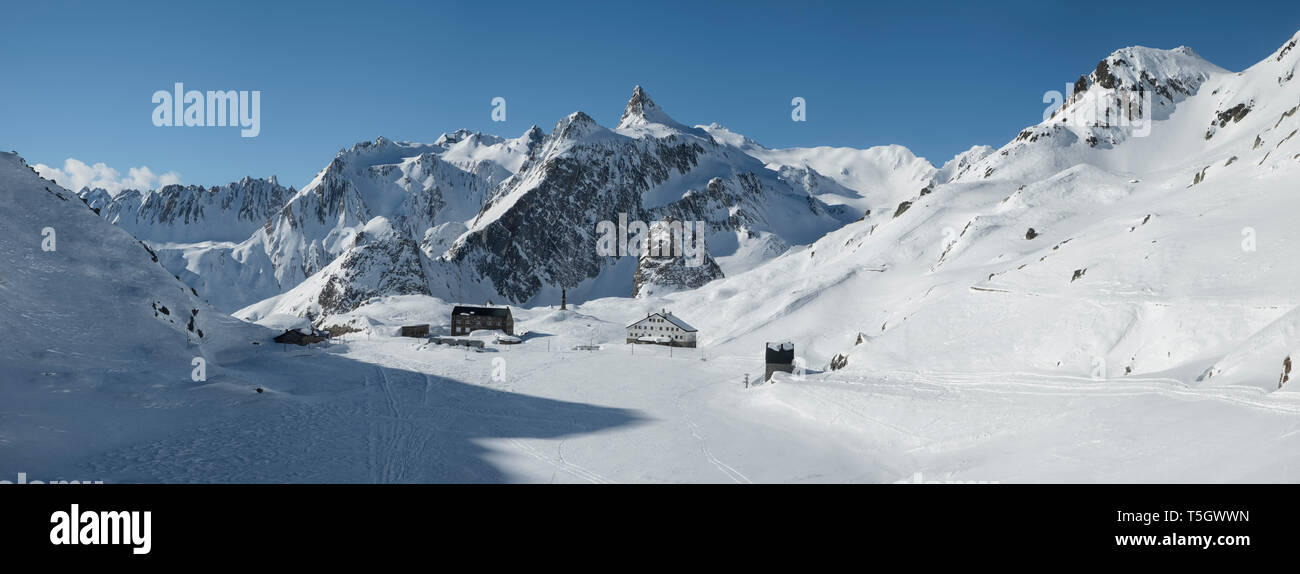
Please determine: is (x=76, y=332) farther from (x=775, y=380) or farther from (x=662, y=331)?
(x=662, y=331)

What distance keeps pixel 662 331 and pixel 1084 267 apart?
4928cm

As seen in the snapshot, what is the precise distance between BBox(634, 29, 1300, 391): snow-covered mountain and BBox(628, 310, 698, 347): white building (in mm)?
3485

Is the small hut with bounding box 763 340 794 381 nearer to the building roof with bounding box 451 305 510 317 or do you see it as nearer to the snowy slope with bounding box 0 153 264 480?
the snowy slope with bounding box 0 153 264 480

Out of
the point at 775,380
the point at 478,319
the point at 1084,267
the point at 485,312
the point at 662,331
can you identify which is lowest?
the point at 775,380

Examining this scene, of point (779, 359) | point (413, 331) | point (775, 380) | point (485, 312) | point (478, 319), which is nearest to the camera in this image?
point (775, 380)

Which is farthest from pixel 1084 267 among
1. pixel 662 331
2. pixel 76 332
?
pixel 76 332

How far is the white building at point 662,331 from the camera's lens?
262 feet

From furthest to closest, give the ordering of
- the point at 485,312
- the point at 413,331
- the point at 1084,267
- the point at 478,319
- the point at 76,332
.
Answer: the point at 485,312
the point at 478,319
the point at 413,331
the point at 1084,267
the point at 76,332

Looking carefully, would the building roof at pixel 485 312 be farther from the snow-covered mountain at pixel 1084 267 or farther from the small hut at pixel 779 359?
the small hut at pixel 779 359

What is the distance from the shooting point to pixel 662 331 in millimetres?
81250

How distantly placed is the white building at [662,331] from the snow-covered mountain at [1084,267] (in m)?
3.49
